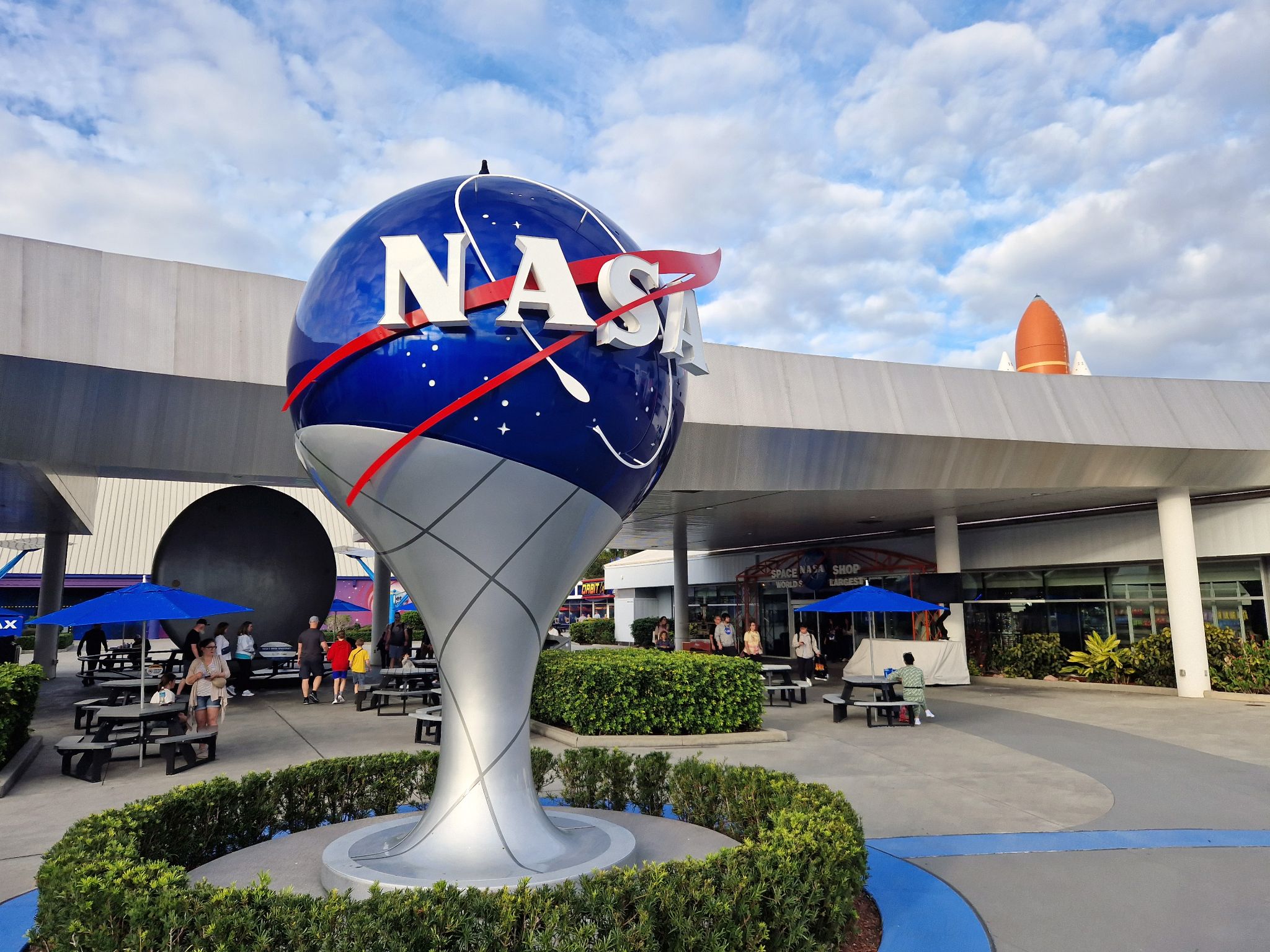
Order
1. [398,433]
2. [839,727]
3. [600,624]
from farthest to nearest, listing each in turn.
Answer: [600,624], [839,727], [398,433]

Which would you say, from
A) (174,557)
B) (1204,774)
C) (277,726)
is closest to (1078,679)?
(1204,774)

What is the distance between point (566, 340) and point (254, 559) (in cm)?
1652

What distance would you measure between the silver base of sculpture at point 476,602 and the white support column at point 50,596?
848 inches

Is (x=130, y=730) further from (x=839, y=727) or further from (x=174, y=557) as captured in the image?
(x=839, y=727)

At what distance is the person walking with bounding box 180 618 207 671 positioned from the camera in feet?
50.4

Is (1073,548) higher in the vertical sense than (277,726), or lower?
higher

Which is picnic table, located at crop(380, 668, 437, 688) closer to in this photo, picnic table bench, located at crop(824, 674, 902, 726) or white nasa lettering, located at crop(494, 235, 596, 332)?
picnic table bench, located at crop(824, 674, 902, 726)

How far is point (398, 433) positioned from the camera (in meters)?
5.07

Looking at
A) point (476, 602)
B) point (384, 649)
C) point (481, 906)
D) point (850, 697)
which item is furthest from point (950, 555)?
point (481, 906)

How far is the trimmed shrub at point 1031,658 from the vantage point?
22297 millimetres

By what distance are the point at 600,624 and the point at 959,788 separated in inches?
1506

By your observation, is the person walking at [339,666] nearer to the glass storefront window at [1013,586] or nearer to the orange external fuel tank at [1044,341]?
the glass storefront window at [1013,586]

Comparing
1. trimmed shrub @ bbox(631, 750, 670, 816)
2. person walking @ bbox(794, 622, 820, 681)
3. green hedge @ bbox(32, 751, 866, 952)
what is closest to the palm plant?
person walking @ bbox(794, 622, 820, 681)

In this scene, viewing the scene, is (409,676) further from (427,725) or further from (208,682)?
(208,682)
